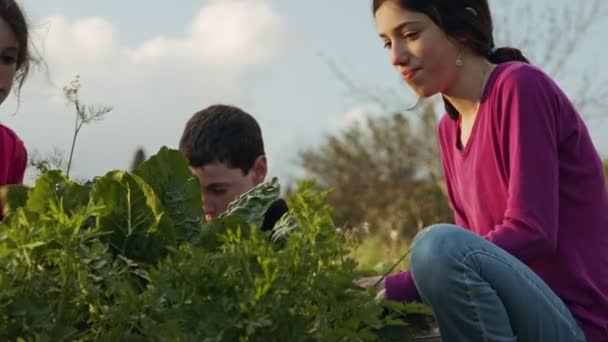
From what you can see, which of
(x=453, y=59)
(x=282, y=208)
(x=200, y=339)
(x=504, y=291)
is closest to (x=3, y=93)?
(x=282, y=208)

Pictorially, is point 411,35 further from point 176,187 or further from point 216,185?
point 216,185

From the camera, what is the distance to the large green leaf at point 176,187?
2.04 meters

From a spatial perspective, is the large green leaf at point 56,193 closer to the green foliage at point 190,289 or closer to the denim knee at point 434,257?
the green foliage at point 190,289

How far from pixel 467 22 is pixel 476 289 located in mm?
869

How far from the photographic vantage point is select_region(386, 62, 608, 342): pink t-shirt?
2.68 m

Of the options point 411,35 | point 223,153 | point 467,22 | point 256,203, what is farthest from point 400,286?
point 223,153

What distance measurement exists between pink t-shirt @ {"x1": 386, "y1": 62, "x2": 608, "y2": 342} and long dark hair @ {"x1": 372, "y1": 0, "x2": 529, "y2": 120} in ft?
0.38

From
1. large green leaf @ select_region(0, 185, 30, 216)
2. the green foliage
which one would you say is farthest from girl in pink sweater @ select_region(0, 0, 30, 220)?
the green foliage

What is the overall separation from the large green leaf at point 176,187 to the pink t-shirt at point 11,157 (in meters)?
1.85

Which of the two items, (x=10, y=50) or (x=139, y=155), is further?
(x=139, y=155)

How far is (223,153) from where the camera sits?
4.10 meters

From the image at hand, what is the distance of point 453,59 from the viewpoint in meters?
2.90

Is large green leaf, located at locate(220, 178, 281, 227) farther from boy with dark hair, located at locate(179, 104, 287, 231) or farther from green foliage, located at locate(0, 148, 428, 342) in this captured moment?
boy with dark hair, located at locate(179, 104, 287, 231)

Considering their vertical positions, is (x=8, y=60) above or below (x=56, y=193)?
above
